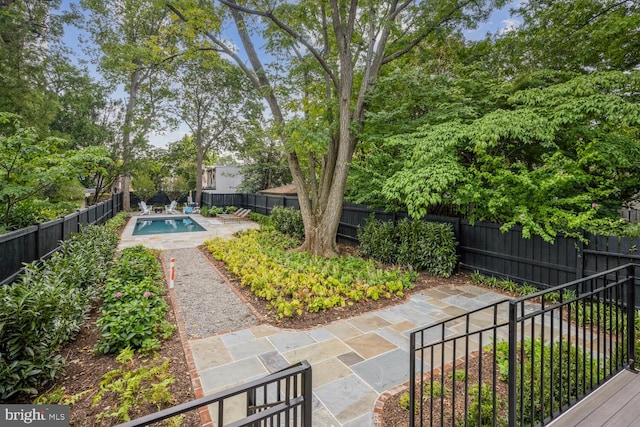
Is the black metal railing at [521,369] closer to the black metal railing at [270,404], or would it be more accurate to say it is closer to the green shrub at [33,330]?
the black metal railing at [270,404]

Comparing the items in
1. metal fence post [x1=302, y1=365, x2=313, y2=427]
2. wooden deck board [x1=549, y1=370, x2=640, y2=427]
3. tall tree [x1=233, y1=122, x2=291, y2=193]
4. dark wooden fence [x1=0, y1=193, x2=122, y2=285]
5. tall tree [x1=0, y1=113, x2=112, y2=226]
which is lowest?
wooden deck board [x1=549, y1=370, x2=640, y2=427]

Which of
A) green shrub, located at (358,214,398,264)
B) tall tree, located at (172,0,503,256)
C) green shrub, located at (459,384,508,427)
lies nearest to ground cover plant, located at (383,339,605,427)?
green shrub, located at (459,384,508,427)

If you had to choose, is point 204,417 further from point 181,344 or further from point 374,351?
point 374,351

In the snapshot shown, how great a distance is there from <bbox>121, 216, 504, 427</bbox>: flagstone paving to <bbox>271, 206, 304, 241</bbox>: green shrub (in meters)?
5.23

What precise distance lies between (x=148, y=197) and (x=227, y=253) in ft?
62.4

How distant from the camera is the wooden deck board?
221 cm

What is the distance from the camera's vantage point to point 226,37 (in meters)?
8.61

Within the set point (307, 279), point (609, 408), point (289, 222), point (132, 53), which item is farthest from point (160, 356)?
point (132, 53)

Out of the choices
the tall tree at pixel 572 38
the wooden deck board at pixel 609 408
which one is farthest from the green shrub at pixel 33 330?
the tall tree at pixel 572 38

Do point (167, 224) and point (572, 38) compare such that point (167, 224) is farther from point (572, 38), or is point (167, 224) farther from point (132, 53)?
point (572, 38)

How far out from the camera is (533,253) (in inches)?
217

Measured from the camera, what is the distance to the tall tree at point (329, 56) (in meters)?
7.32

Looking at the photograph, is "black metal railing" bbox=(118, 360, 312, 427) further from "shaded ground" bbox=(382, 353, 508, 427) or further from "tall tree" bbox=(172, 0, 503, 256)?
"tall tree" bbox=(172, 0, 503, 256)

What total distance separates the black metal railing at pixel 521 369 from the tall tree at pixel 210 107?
19263mm
